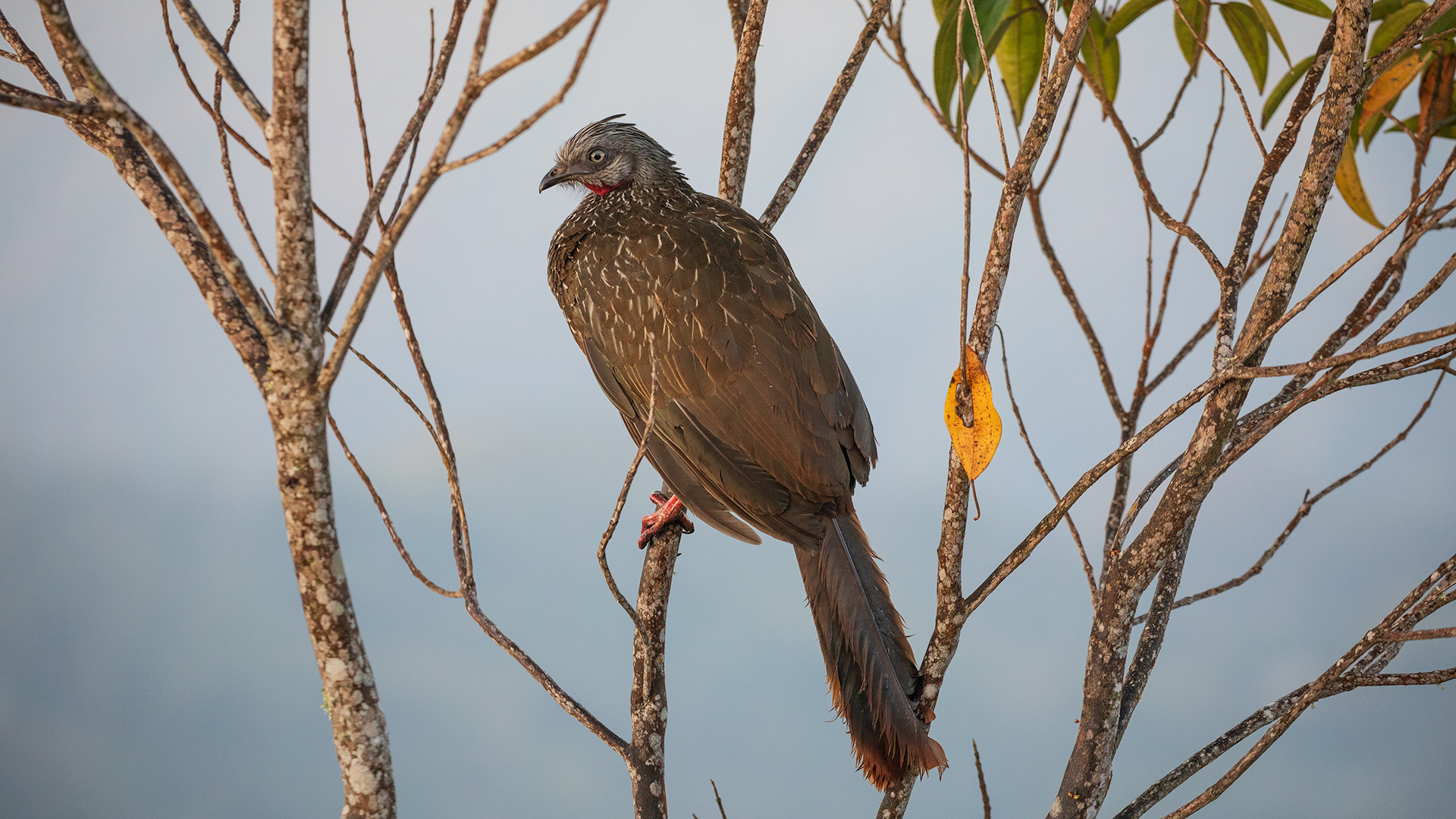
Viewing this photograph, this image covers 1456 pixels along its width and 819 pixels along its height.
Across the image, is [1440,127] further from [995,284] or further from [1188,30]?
[995,284]

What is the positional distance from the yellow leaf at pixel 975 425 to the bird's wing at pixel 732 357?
0.52 m

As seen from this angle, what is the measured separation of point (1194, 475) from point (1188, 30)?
136 centimetres

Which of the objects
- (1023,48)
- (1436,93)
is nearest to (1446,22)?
(1436,93)

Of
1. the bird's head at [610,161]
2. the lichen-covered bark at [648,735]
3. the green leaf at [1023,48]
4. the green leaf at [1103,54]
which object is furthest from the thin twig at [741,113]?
the lichen-covered bark at [648,735]

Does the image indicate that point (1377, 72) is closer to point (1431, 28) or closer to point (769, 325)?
point (1431, 28)

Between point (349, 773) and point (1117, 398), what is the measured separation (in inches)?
80.8

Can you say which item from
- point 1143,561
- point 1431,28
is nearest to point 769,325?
point 1143,561

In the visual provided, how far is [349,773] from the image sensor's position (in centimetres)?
157

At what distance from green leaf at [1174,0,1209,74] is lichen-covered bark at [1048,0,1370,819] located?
85cm

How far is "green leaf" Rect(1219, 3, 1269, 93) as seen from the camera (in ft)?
9.24

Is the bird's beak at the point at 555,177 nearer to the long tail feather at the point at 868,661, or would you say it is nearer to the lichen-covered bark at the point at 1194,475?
the long tail feather at the point at 868,661

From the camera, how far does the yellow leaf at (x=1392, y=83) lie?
2588 mm

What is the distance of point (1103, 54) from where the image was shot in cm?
301

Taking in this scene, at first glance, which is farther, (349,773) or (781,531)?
(781,531)
